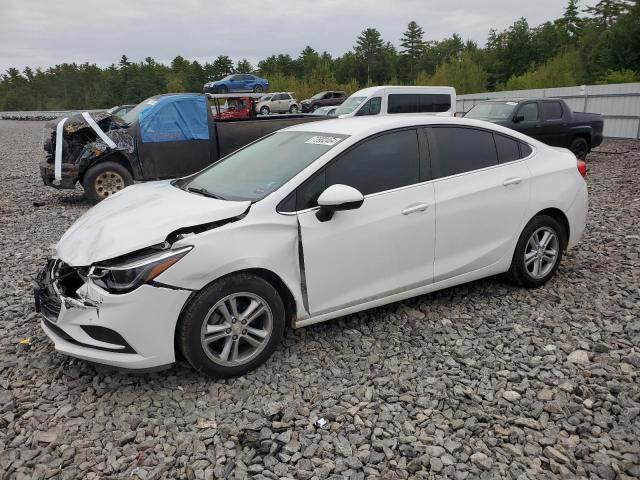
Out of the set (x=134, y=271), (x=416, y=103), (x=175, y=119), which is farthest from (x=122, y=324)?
(x=416, y=103)

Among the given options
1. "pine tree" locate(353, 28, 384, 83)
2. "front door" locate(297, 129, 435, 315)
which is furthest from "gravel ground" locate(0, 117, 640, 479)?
"pine tree" locate(353, 28, 384, 83)

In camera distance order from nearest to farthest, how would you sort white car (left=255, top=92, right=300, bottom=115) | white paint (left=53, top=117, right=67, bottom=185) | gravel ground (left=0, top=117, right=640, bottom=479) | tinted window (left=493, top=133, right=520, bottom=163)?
gravel ground (left=0, top=117, right=640, bottom=479) → tinted window (left=493, top=133, right=520, bottom=163) → white paint (left=53, top=117, right=67, bottom=185) → white car (left=255, top=92, right=300, bottom=115)

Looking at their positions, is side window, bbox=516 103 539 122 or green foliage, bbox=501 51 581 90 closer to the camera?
side window, bbox=516 103 539 122

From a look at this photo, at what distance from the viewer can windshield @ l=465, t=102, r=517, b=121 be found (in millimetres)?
11969

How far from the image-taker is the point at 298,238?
10.8ft

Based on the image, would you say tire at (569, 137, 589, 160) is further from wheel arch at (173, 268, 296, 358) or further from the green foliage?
→ the green foliage

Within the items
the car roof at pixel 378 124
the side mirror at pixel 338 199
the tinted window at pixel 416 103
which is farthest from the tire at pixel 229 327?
the tinted window at pixel 416 103

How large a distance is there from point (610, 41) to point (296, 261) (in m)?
48.7

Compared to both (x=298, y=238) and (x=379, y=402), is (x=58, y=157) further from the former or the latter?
(x=379, y=402)

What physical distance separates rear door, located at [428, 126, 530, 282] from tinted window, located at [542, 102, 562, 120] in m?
8.87

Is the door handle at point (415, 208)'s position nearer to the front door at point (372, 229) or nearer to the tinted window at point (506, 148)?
the front door at point (372, 229)

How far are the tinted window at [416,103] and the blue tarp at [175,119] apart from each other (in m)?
6.62

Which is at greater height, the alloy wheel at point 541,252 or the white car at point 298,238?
the white car at point 298,238

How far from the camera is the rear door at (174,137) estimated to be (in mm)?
9078
